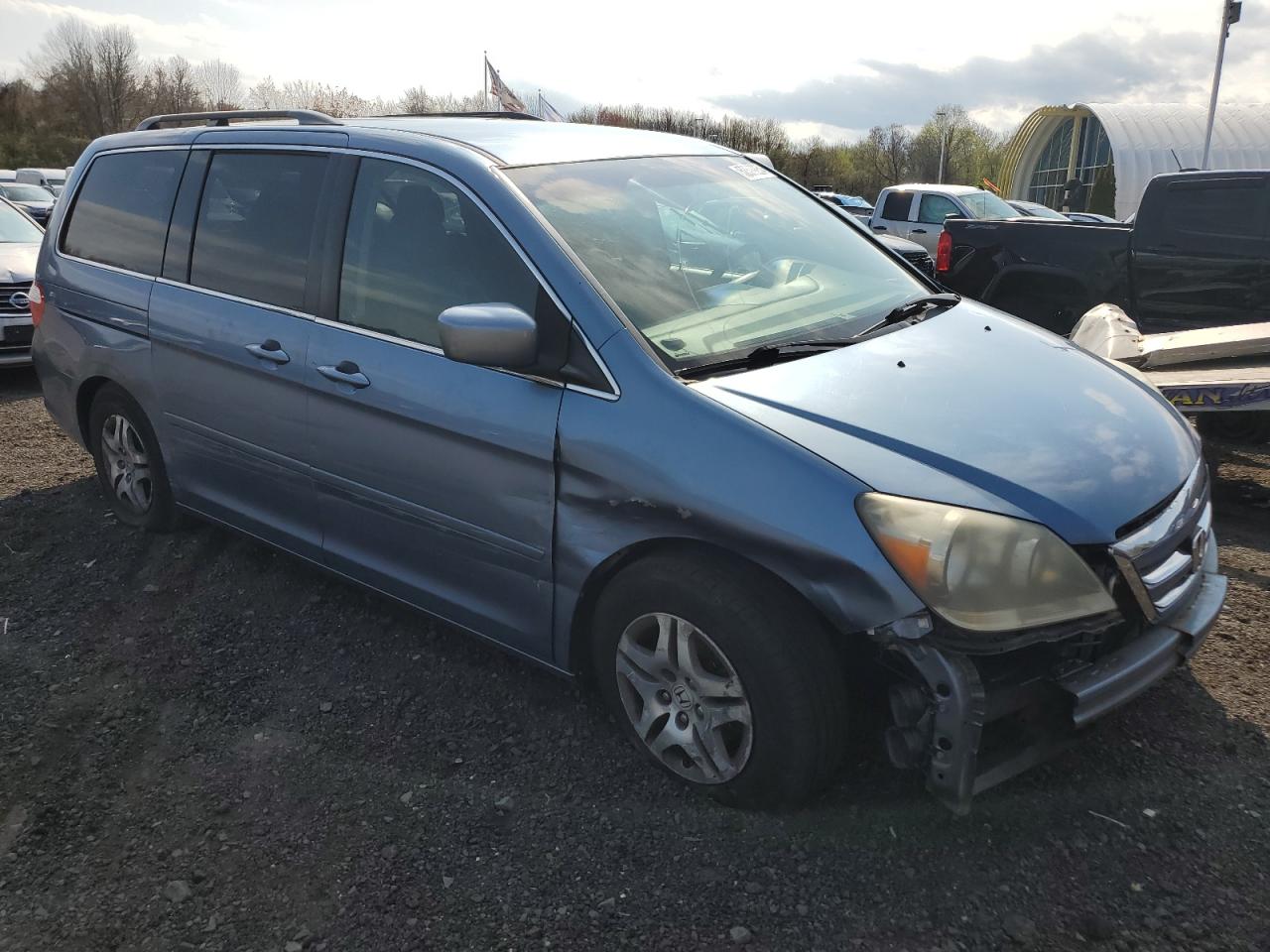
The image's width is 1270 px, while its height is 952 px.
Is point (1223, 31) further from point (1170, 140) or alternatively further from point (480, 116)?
point (480, 116)

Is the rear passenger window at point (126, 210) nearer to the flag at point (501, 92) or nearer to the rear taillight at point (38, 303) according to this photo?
the rear taillight at point (38, 303)

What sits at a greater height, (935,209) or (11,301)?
(935,209)

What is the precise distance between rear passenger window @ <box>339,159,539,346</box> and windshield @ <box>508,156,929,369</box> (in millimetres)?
198

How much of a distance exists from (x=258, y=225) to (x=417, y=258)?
35.3 inches

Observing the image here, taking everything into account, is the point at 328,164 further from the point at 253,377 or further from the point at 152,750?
the point at 152,750

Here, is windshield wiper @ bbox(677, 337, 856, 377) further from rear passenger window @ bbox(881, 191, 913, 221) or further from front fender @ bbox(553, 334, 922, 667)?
rear passenger window @ bbox(881, 191, 913, 221)

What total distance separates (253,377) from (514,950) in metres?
2.26

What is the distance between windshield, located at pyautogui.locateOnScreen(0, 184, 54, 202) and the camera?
73.9 feet

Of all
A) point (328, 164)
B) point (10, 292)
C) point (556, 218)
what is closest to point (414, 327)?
point (556, 218)

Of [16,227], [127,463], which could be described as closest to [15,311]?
[16,227]

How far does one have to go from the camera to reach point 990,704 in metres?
2.35

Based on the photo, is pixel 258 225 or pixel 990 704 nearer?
pixel 990 704

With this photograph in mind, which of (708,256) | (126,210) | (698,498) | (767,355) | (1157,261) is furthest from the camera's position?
(1157,261)

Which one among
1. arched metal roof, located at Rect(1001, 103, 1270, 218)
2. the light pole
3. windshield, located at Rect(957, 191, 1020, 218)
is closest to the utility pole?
arched metal roof, located at Rect(1001, 103, 1270, 218)
